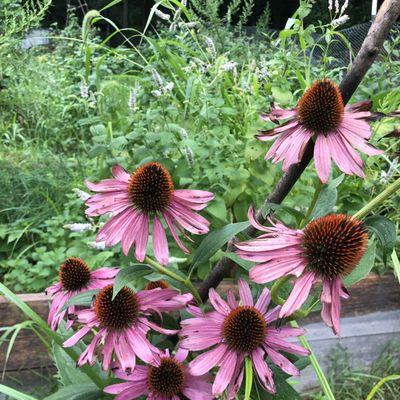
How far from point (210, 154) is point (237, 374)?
0.85 meters

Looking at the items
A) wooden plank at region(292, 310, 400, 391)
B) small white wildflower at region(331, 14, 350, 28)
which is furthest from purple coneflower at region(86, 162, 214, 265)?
wooden plank at region(292, 310, 400, 391)

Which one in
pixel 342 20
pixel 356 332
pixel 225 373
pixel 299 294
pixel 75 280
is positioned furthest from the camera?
pixel 356 332

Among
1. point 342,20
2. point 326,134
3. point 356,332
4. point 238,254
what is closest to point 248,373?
point 238,254

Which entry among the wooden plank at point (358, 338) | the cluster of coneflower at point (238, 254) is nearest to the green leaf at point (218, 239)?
the cluster of coneflower at point (238, 254)

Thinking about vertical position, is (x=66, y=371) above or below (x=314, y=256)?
below

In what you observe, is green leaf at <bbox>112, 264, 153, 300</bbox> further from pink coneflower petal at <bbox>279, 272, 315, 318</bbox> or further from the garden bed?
the garden bed

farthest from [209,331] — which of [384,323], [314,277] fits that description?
[384,323]

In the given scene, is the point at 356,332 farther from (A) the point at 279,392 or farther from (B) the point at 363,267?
(B) the point at 363,267

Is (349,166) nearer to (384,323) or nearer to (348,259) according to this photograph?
(348,259)

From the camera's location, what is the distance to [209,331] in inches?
20.9

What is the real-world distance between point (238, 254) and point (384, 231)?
0.41ft

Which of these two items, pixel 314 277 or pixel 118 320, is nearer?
pixel 314 277

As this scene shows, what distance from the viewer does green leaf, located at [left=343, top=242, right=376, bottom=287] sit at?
1.40 feet

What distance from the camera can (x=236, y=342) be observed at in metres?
0.52
